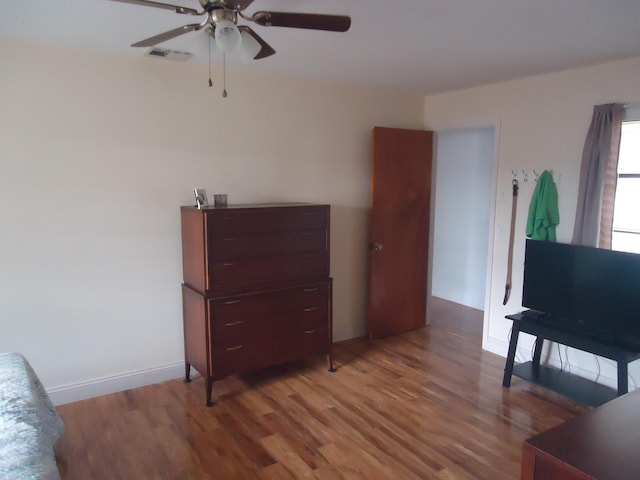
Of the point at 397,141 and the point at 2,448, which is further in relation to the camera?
the point at 397,141

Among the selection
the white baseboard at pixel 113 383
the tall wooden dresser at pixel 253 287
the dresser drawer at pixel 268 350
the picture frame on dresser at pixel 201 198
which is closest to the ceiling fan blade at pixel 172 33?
the tall wooden dresser at pixel 253 287

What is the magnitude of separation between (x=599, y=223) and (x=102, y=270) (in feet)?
11.9

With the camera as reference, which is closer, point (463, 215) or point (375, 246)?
point (375, 246)

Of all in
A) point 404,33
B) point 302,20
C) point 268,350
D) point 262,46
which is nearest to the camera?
point 302,20

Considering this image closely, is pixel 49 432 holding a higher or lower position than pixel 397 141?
lower

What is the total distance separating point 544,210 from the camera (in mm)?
3600

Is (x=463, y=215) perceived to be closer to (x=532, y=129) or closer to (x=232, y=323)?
(x=532, y=129)

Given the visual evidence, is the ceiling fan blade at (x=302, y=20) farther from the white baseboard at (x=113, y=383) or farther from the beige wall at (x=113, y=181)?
the white baseboard at (x=113, y=383)

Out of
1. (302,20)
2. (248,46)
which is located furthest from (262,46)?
(302,20)

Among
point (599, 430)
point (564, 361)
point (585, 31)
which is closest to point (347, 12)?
point (585, 31)

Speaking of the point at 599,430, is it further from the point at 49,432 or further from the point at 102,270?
the point at 102,270

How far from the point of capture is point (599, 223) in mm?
3322

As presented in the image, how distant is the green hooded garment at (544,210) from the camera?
3594 millimetres

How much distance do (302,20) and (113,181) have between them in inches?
79.3
